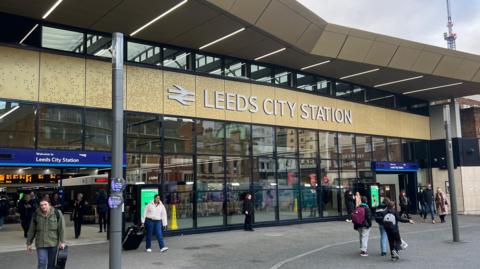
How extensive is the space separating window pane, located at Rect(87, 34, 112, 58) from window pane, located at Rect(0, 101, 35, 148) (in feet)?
8.70

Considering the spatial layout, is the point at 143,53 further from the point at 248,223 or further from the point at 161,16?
the point at 248,223

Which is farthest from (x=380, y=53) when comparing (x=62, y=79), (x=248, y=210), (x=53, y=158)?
(x=53, y=158)

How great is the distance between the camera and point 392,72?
2119 cm

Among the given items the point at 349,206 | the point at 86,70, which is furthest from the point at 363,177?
the point at 86,70

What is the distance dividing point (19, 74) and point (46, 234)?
7415mm

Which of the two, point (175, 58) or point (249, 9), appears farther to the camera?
point (175, 58)

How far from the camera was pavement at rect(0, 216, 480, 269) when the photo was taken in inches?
404

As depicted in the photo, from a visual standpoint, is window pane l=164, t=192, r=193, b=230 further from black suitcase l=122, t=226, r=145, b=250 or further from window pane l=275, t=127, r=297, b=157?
window pane l=275, t=127, r=297, b=157

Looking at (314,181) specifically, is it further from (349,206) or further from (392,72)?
(392,72)

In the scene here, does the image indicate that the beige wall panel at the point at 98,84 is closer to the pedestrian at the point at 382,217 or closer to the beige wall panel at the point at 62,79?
the beige wall panel at the point at 62,79

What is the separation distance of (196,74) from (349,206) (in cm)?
942

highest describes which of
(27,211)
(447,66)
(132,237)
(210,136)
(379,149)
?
(447,66)

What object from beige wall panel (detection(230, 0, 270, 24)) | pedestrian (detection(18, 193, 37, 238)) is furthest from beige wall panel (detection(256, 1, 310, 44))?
pedestrian (detection(18, 193, 37, 238))

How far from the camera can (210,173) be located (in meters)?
17.4
